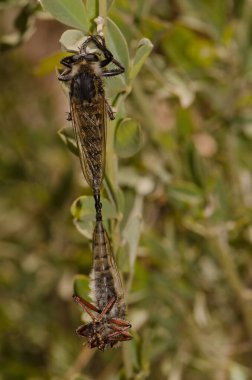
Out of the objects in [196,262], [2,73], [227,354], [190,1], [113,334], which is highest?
[2,73]

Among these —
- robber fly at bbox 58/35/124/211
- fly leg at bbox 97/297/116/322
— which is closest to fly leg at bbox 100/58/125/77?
robber fly at bbox 58/35/124/211

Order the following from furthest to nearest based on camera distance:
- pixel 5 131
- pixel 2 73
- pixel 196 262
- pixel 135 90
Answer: pixel 2 73, pixel 5 131, pixel 196 262, pixel 135 90

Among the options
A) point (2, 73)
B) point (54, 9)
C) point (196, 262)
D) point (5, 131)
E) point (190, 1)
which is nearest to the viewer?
point (54, 9)

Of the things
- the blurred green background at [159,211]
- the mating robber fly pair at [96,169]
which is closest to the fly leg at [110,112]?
the mating robber fly pair at [96,169]

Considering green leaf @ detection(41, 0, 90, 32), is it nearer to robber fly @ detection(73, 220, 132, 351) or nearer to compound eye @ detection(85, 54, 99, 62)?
compound eye @ detection(85, 54, 99, 62)

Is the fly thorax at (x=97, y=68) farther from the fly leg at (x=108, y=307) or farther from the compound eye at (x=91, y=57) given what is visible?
the fly leg at (x=108, y=307)

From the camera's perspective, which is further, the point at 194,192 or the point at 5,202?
the point at 5,202

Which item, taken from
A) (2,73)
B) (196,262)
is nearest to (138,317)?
(196,262)

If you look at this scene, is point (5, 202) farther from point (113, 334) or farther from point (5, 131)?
point (113, 334)
